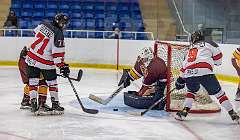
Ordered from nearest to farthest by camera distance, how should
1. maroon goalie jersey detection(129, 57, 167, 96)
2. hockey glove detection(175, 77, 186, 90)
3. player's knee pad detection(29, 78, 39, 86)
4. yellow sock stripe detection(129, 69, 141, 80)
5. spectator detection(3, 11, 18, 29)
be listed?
hockey glove detection(175, 77, 186, 90) < player's knee pad detection(29, 78, 39, 86) < maroon goalie jersey detection(129, 57, 167, 96) < yellow sock stripe detection(129, 69, 141, 80) < spectator detection(3, 11, 18, 29)

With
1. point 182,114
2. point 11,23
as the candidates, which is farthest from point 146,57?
point 11,23

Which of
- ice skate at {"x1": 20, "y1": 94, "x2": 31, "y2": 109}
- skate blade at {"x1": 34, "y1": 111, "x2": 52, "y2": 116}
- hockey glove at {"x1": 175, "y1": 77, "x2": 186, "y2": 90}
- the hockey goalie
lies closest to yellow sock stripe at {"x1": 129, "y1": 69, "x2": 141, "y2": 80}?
the hockey goalie

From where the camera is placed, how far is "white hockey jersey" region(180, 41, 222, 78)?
4.75m

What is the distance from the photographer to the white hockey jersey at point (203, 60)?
15.6 ft

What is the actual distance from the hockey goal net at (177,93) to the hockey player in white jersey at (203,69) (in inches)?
20.5

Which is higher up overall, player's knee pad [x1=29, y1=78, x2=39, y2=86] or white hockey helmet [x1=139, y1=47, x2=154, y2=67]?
white hockey helmet [x1=139, y1=47, x2=154, y2=67]

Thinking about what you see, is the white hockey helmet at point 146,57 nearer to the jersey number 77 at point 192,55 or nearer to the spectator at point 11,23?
the jersey number 77 at point 192,55

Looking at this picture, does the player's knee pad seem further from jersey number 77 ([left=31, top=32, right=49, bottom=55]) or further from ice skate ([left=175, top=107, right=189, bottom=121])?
ice skate ([left=175, top=107, right=189, bottom=121])

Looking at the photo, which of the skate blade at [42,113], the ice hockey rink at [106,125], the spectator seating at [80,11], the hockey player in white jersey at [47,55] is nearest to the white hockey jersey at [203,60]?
the ice hockey rink at [106,125]

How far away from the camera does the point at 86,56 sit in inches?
426

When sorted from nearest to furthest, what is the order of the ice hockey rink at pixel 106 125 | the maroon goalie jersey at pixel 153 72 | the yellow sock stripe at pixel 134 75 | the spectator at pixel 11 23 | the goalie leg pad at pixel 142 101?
the ice hockey rink at pixel 106 125 → the goalie leg pad at pixel 142 101 → the maroon goalie jersey at pixel 153 72 → the yellow sock stripe at pixel 134 75 → the spectator at pixel 11 23

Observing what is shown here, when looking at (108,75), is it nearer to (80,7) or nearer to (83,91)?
(83,91)

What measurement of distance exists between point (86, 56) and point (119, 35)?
878mm

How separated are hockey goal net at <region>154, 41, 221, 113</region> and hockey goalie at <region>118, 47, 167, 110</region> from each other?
0.10 m
